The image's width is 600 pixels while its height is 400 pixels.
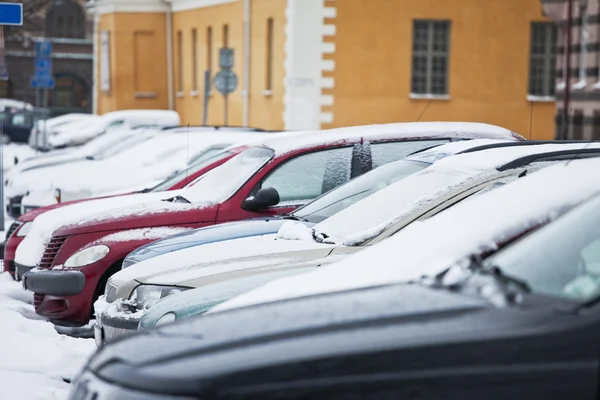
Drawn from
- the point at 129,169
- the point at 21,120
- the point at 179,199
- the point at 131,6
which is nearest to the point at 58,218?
the point at 179,199

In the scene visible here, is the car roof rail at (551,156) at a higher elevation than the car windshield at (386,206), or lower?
higher

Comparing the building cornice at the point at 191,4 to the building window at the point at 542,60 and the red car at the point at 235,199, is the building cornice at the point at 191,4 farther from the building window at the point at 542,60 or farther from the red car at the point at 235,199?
the red car at the point at 235,199

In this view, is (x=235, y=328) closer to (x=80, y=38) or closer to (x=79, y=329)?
(x=79, y=329)

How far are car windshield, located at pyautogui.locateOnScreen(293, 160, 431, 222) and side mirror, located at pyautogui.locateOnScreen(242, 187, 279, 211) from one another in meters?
0.83

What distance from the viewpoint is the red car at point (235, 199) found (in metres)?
9.20

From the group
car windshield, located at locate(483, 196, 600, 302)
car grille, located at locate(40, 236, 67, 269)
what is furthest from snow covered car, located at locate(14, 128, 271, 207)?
car windshield, located at locate(483, 196, 600, 302)

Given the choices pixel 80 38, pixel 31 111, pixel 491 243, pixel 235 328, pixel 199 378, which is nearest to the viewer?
pixel 199 378

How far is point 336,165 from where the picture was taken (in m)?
9.72

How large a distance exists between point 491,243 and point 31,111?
52.1 meters

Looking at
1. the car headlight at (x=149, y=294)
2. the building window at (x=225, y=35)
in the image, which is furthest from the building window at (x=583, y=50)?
the car headlight at (x=149, y=294)

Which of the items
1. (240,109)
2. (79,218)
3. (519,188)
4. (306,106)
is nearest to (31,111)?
(240,109)

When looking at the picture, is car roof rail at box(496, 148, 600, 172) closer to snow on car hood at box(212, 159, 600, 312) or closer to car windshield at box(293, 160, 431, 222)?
car windshield at box(293, 160, 431, 222)

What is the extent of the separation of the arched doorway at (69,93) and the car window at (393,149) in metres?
62.7

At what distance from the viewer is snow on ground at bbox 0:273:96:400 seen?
6.73 metres
